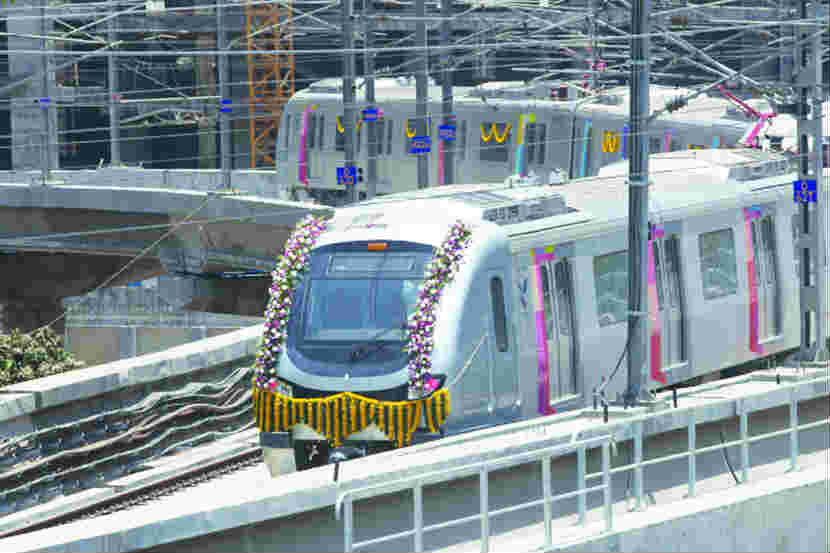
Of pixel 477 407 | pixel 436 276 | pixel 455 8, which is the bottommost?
pixel 477 407

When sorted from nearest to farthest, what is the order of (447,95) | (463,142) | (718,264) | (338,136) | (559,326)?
(559,326)
(718,264)
(447,95)
(463,142)
(338,136)

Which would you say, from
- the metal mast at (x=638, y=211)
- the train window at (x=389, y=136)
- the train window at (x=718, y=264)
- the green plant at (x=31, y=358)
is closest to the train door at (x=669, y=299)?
the train window at (x=718, y=264)

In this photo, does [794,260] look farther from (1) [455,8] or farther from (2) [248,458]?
(1) [455,8]

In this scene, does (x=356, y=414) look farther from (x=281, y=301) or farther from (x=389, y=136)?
(x=389, y=136)

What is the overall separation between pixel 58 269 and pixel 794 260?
3064cm

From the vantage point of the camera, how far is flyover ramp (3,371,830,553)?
13.7m

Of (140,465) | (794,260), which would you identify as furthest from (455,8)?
(140,465)

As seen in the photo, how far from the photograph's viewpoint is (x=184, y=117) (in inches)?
2731

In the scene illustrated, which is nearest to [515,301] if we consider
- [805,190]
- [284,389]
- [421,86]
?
[284,389]

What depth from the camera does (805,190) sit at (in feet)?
72.4

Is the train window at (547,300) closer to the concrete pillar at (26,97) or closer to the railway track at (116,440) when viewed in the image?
the railway track at (116,440)

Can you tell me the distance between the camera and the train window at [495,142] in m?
40.7

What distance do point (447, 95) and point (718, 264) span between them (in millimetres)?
14021

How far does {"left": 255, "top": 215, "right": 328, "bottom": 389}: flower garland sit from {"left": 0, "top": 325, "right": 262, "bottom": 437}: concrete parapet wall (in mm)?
2384
